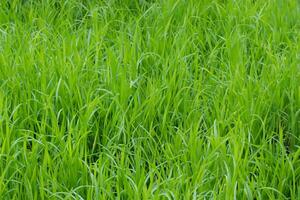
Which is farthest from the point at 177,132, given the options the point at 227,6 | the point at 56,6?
the point at 56,6

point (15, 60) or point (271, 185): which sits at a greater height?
point (15, 60)

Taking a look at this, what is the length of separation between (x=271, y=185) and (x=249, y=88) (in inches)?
22.6

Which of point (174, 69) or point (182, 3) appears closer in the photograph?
point (174, 69)

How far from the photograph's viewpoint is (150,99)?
2.75 m

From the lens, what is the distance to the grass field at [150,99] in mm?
2367

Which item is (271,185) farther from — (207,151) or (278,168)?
(207,151)

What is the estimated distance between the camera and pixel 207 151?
2461 millimetres

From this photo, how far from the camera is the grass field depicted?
2367 millimetres

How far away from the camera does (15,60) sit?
3004 mm

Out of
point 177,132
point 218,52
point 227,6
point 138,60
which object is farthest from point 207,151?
point 227,6

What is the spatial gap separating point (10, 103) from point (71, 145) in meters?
0.43

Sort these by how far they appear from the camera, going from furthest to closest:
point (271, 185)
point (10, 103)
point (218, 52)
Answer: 1. point (218, 52)
2. point (10, 103)
3. point (271, 185)

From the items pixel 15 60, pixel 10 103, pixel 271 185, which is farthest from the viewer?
pixel 15 60

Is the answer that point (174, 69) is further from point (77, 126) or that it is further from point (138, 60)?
point (77, 126)
